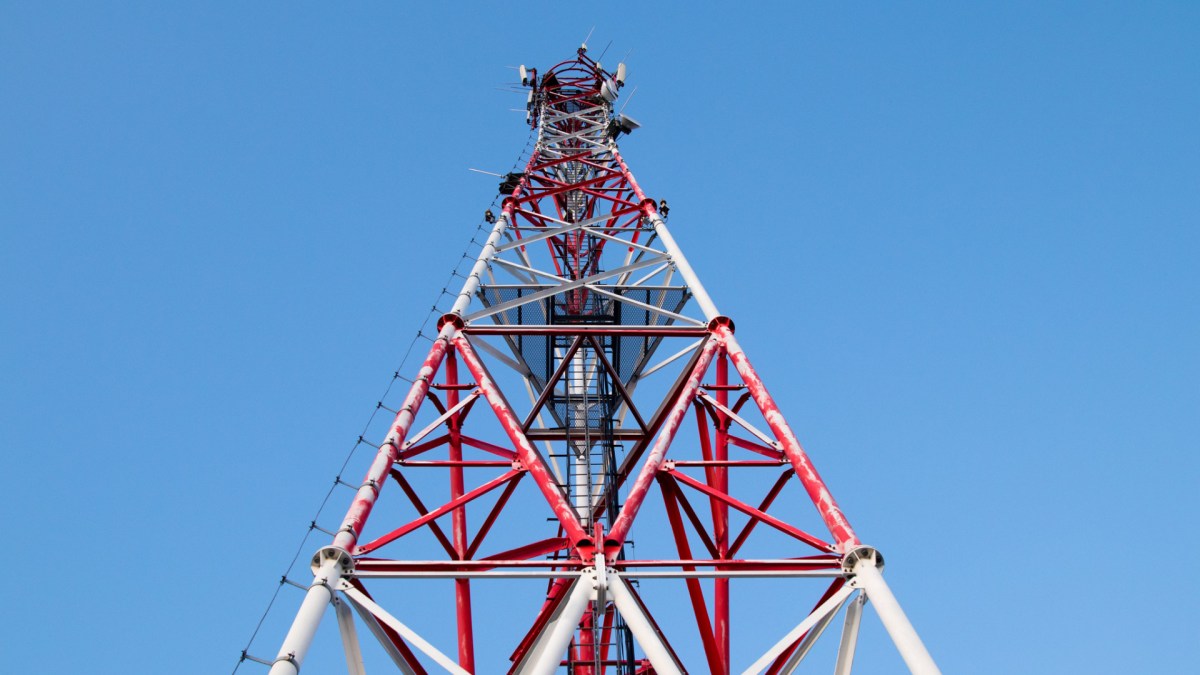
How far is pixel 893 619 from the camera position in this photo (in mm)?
8352

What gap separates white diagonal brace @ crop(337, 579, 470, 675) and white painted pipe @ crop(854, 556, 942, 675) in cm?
347

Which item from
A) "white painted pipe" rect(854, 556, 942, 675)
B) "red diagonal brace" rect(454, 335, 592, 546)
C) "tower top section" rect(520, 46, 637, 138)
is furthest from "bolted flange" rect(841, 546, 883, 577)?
"tower top section" rect(520, 46, 637, 138)

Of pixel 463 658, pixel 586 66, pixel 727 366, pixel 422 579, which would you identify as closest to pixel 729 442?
pixel 727 366

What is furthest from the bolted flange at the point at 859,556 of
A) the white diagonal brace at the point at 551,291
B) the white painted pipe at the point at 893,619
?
the white diagonal brace at the point at 551,291

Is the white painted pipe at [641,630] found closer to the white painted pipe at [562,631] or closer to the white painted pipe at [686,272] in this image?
the white painted pipe at [562,631]

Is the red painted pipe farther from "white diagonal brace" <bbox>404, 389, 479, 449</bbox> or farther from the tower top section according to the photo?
the tower top section

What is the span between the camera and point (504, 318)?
1549cm

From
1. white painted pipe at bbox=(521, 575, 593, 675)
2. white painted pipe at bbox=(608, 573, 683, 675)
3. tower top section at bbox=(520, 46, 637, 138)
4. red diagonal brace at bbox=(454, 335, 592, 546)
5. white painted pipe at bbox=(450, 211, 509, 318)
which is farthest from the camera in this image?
tower top section at bbox=(520, 46, 637, 138)

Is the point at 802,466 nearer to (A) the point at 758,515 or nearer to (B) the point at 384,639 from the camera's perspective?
(A) the point at 758,515

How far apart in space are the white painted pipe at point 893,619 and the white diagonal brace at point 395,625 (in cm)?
347

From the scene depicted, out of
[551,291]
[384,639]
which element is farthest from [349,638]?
[551,291]

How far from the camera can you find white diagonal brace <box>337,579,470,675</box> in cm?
814

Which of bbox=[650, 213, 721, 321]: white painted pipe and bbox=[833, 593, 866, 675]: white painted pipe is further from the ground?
bbox=[650, 213, 721, 321]: white painted pipe

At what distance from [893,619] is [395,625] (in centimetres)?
407
